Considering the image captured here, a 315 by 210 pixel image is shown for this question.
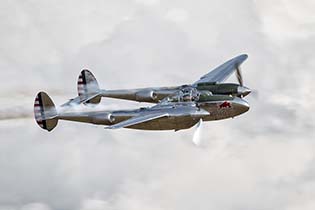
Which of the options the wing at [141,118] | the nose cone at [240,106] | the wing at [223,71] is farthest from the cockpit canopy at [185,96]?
the wing at [223,71]

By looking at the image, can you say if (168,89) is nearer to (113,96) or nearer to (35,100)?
(113,96)

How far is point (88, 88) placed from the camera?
396 ft

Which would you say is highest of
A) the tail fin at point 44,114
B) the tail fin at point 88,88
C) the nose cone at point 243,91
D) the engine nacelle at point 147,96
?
the tail fin at point 88,88

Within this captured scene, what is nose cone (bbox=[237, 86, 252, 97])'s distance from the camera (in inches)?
4473

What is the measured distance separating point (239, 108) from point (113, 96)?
21.6 m

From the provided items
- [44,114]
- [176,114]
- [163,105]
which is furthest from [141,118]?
[44,114]

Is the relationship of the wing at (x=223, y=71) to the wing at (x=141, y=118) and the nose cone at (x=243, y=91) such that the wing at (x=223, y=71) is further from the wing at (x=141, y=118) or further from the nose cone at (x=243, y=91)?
the wing at (x=141, y=118)

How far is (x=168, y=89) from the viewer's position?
115 m

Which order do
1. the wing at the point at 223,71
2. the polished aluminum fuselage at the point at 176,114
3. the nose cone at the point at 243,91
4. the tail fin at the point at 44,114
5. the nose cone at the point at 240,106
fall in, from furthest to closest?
the wing at the point at 223,71 < the nose cone at the point at 243,91 < the tail fin at the point at 44,114 < the nose cone at the point at 240,106 < the polished aluminum fuselage at the point at 176,114

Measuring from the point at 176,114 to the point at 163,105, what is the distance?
3.46 meters

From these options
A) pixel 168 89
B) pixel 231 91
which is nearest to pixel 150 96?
pixel 168 89

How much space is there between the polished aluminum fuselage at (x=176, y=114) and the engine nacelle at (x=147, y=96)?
39.6 feet

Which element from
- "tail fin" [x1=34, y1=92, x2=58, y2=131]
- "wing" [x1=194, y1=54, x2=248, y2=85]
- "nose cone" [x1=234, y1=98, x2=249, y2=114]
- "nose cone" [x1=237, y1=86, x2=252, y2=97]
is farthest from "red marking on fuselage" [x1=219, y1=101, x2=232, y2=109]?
"tail fin" [x1=34, y1=92, x2=58, y2=131]

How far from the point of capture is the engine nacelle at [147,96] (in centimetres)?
11538
